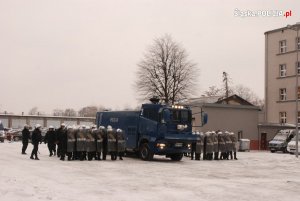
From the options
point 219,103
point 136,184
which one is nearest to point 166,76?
point 219,103

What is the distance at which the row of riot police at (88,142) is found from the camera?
81.8 ft

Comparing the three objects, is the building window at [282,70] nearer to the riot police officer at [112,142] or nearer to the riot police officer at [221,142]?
the riot police officer at [221,142]

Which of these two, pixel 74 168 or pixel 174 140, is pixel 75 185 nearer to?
pixel 74 168

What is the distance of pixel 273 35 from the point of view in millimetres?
60094

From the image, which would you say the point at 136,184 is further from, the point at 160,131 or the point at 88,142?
the point at 160,131

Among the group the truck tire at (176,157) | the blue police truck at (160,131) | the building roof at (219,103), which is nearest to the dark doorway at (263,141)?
the building roof at (219,103)

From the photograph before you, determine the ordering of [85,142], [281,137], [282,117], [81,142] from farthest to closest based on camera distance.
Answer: [282,117]
[281,137]
[85,142]
[81,142]

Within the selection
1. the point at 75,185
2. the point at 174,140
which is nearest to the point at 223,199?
the point at 75,185

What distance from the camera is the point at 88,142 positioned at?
83.1ft

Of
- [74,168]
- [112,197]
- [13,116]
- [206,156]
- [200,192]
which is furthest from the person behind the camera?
[13,116]

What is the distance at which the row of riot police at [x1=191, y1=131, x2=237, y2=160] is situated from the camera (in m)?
28.7

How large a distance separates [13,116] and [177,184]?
81471mm

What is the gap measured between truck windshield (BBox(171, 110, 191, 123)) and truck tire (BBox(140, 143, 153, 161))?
2.07 m

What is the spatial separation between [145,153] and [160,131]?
1.65m
